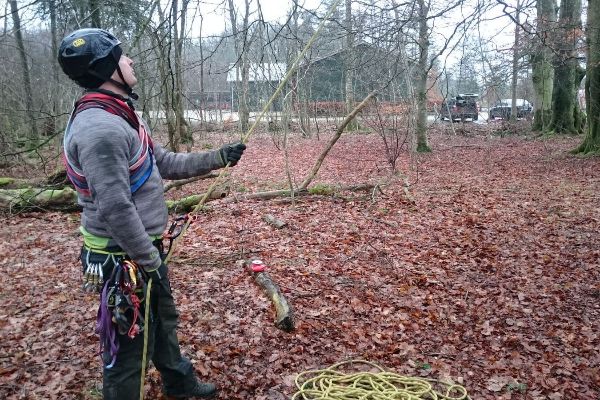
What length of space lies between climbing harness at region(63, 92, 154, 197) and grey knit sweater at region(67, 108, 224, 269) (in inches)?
1.3

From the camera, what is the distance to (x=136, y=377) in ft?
7.80

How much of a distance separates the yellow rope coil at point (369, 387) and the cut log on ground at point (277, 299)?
0.61 m

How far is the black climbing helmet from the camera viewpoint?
2.13 meters

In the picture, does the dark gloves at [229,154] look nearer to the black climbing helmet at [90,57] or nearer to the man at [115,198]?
the man at [115,198]

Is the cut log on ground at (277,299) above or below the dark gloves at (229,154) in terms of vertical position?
below

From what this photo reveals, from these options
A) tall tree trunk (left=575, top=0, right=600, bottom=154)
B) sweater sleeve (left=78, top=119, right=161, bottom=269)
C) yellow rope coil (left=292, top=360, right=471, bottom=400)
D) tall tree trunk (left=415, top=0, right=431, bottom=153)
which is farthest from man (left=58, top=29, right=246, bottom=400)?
tall tree trunk (left=575, top=0, right=600, bottom=154)

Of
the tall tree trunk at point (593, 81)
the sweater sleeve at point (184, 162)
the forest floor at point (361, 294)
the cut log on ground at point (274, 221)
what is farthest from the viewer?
the tall tree trunk at point (593, 81)

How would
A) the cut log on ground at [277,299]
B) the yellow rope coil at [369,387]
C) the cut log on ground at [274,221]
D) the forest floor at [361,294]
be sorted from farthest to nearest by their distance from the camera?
1. the cut log on ground at [274,221]
2. the cut log on ground at [277,299]
3. the forest floor at [361,294]
4. the yellow rope coil at [369,387]

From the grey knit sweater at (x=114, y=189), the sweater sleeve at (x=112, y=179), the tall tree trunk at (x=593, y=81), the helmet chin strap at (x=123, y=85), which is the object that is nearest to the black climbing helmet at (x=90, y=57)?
the helmet chin strap at (x=123, y=85)

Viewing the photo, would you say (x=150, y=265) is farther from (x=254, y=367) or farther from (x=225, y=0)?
(x=225, y=0)

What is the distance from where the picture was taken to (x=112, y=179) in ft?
6.61

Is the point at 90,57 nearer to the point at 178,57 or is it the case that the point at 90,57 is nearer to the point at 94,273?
Result: the point at 94,273

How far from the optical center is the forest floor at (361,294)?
3424 mm

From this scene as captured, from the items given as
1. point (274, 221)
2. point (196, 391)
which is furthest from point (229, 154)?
point (274, 221)
